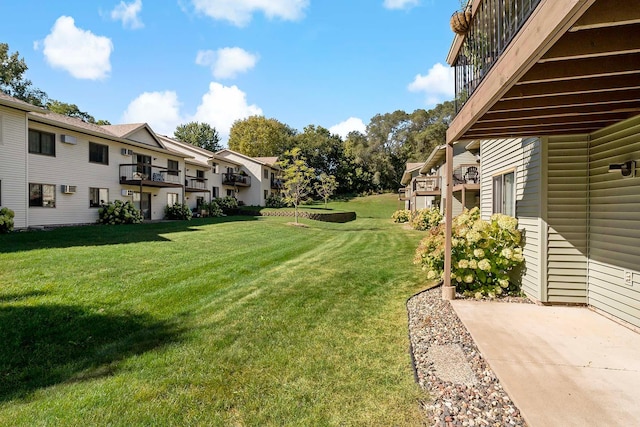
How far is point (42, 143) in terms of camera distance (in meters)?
13.8

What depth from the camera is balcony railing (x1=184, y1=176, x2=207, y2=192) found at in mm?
24036

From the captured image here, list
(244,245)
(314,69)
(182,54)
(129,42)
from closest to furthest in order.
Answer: (244,245)
(129,42)
(182,54)
(314,69)

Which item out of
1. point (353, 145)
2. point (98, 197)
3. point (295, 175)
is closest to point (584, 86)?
point (295, 175)

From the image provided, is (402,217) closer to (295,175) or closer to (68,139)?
(295,175)

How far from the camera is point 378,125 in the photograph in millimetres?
49281

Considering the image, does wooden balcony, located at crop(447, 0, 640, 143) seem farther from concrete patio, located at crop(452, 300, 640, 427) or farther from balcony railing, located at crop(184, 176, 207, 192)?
balcony railing, located at crop(184, 176, 207, 192)

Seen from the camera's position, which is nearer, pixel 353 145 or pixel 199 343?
pixel 199 343

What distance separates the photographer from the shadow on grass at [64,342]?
2941mm

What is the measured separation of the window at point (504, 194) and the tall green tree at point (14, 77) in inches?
1433

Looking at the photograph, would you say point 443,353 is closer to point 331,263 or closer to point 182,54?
point 331,263

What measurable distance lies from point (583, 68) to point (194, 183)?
85.2 ft

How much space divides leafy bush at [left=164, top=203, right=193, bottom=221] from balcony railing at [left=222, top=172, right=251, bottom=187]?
8407 mm

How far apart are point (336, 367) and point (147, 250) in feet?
24.1

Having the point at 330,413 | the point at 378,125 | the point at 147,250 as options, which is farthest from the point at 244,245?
the point at 378,125
